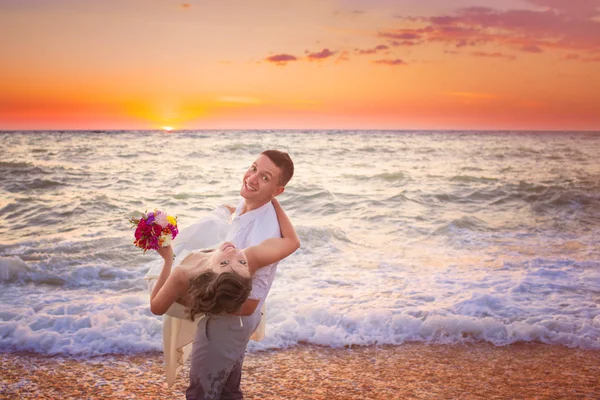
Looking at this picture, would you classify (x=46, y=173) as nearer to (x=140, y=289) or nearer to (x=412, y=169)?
(x=140, y=289)

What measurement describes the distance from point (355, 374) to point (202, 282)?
279cm

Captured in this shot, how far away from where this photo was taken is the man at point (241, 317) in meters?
2.77

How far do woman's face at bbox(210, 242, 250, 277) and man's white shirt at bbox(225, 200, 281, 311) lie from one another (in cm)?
28

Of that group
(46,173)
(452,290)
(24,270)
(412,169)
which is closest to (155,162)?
(46,173)

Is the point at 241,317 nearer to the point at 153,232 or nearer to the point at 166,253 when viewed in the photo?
the point at 166,253

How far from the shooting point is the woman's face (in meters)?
2.53

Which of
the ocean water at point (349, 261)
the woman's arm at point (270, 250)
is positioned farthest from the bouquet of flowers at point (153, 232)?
the ocean water at point (349, 261)

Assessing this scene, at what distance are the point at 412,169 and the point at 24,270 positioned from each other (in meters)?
19.4

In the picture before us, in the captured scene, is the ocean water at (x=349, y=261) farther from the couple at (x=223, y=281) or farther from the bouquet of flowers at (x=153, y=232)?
the bouquet of flowers at (x=153, y=232)

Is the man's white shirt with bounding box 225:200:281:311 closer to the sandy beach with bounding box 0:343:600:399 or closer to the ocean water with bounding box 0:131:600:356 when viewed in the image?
the sandy beach with bounding box 0:343:600:399

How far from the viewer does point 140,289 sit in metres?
7.50

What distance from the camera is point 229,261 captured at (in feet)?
8.36

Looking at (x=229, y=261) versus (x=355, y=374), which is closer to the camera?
(x=229, y=261)

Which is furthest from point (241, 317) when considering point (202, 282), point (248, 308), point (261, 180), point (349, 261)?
point (349, 261)
